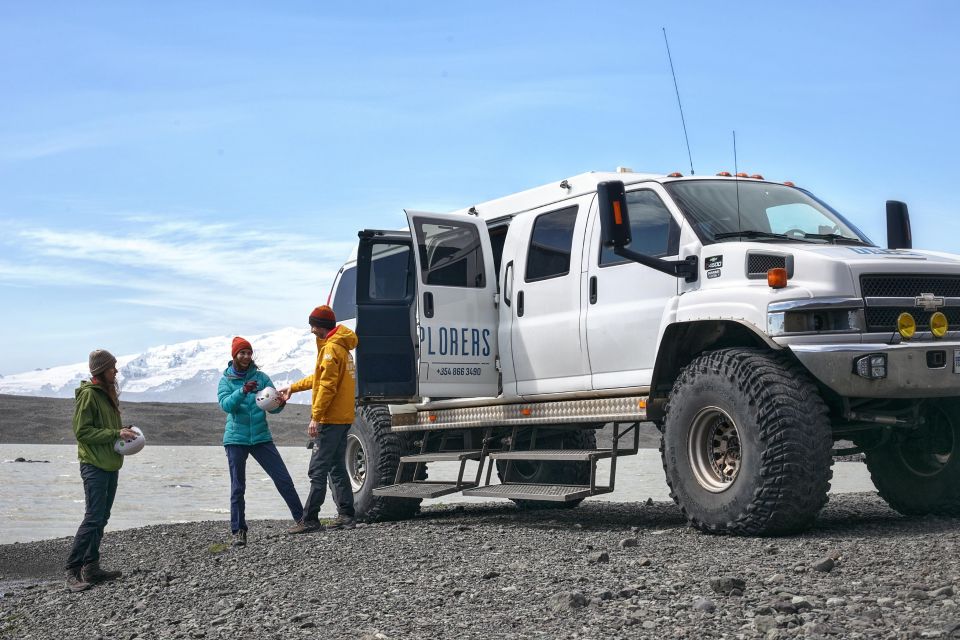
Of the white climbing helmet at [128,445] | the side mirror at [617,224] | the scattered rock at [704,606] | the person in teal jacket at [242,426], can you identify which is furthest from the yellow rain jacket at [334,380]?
the scattered rock at [704,606]

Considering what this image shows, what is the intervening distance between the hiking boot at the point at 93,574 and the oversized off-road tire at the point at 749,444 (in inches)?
177

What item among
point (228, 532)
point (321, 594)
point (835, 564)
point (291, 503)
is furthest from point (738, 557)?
point (228, 532)

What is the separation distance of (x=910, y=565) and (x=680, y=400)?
220cm

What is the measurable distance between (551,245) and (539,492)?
2.16 metres

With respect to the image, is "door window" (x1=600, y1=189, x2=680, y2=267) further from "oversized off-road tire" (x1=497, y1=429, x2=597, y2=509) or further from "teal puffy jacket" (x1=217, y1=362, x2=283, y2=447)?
"teal puffy jacket" (x1=217, y1=362, x2=283, y2=447)

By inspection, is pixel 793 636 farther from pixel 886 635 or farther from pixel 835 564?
pixel 835 564

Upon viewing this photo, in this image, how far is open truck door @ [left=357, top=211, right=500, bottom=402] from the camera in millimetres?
10297

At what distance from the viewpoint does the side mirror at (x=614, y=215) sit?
25.8 feet

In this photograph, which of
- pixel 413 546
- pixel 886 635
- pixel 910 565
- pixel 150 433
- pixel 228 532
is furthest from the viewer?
pixel 150 433

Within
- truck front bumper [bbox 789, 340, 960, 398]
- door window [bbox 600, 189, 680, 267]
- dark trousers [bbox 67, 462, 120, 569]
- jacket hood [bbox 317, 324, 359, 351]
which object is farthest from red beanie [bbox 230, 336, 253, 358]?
truck front bumper [bbox 789, 340, 960, 398]

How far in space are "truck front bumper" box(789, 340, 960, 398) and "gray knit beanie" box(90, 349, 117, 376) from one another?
518 cm

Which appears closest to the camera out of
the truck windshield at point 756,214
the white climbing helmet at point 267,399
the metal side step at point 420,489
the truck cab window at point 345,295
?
the truck windshield at point 756,214

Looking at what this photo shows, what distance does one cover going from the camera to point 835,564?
246 inches

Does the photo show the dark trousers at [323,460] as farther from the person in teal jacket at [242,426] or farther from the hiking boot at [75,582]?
the hiking boot at [75,582]
